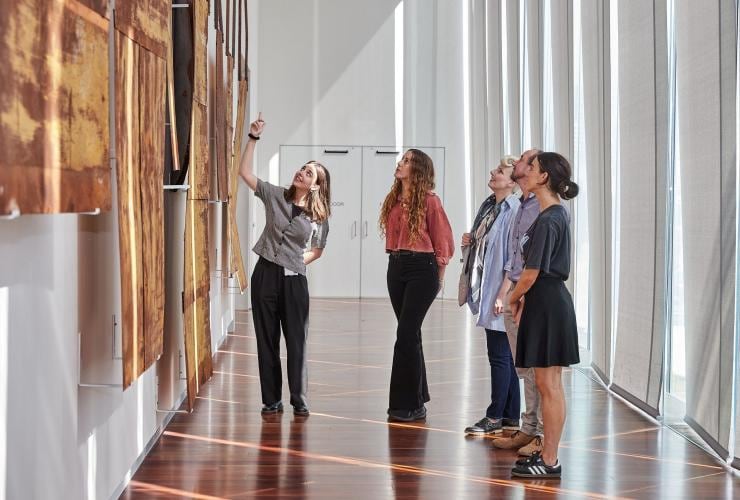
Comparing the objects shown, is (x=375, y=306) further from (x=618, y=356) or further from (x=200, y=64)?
(x=200, y=64)

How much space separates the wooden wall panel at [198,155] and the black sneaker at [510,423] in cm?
252

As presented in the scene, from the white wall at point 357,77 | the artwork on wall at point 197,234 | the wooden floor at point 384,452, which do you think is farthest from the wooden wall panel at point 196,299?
the white wall at point 357,77

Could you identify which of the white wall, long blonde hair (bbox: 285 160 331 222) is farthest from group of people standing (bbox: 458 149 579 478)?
the white wall

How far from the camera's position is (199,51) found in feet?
22.7

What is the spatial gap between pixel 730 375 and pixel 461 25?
529 inches

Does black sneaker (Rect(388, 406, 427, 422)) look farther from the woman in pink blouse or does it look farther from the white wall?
the white wall

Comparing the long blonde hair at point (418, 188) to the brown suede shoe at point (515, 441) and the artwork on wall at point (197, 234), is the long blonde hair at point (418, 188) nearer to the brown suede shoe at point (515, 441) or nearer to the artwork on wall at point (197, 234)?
the artwork on wall at point (197, 234)

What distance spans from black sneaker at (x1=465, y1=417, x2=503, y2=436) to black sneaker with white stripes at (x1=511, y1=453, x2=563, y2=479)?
1108 mm

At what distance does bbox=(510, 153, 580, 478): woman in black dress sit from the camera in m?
5.43

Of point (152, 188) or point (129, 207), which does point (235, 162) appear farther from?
point (129, 207)

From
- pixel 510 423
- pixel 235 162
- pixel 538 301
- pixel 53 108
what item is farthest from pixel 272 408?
pixel 235 162

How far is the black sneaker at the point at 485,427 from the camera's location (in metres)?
6.86

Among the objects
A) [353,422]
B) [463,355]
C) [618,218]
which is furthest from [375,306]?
[353,422]

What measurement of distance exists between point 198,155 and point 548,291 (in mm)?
2658
